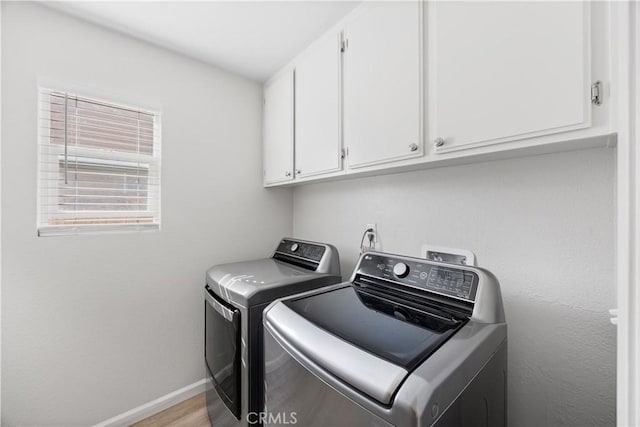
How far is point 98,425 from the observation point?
1461mm

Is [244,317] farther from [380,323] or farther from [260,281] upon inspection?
[380,323]

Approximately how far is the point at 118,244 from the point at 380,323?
60.9 inches

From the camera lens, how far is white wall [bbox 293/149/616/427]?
0.89 meters

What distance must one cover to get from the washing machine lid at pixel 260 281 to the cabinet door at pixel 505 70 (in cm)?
88

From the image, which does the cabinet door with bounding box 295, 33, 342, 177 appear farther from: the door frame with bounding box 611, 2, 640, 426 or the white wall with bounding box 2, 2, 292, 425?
the door frame with bounding box 611, 2, 640, 426

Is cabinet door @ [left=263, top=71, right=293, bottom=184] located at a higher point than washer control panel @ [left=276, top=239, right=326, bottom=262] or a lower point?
higher

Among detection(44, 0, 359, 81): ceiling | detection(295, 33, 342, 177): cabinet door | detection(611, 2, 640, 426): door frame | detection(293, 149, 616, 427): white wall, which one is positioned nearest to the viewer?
detection(611, 2, 640, 426): door frame

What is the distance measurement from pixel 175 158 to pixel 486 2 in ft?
5.79

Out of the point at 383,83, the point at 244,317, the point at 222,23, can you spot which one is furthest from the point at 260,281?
the point at 222,23

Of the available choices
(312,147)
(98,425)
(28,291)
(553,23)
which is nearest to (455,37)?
(553,23)

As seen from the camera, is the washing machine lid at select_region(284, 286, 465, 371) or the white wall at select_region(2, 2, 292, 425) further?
the white wall at select_region(2, 2, 292, 425)

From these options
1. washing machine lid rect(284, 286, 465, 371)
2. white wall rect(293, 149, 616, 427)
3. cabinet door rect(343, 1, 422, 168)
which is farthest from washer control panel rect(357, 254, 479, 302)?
cabinet door rect(343, 1, 422, 168)

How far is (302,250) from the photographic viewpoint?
171 centimetres

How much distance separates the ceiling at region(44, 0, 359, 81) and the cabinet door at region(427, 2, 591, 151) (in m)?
0.63
